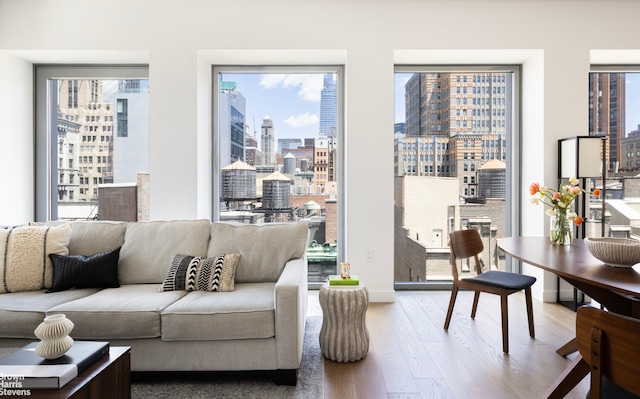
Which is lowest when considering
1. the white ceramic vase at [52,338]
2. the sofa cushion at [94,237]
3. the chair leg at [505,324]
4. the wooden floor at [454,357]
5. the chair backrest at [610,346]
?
the wooden floor at [454,357]

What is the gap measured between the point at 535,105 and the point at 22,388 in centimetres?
442

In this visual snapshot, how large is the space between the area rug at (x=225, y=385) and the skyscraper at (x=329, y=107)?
2498 mm

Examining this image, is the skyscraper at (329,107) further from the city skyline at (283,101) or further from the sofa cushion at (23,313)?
the sofa cushion at (23,313)

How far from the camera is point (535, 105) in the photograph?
3.79 meters

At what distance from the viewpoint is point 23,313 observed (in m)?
2.14

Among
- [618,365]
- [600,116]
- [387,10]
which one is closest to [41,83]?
[387,10]

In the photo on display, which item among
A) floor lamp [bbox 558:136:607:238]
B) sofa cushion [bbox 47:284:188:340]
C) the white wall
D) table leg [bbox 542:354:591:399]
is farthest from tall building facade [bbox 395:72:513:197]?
sofa cushion [bbox 47:284:188:340]

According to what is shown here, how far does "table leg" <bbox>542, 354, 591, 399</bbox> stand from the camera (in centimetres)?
178

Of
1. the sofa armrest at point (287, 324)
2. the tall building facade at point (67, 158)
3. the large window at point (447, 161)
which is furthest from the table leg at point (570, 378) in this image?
the tall building facade at point (67, 158)

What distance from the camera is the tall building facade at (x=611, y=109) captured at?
3955 mm

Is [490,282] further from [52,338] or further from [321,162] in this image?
[52,338]

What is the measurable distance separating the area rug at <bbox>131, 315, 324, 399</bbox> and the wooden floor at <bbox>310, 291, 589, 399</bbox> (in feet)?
0.36

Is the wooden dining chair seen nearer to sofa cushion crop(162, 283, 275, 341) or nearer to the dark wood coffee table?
sofa cushion crop(162, 283, 275, 341)

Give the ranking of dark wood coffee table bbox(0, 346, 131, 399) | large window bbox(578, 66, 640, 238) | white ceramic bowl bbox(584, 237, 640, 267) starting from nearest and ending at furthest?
dark wood coffee table bbox(0, 346, 131, 399), white ceramic bowl bbox(584, 237, 640, 267), large window bbox(578, 66, 640, 238)
